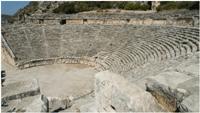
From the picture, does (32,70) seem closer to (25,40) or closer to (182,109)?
(25,40)

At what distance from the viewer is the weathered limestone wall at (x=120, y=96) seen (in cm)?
299

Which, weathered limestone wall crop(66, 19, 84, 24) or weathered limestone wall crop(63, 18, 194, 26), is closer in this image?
weathered limestone wall crop(63, 18, 194, 26)

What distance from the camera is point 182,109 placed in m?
2.87

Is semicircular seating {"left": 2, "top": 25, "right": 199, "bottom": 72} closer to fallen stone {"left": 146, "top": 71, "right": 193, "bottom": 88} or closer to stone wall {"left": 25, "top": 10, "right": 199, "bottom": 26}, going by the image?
stone wall {"left": 25, "top": 10, "right": 199, "bottom": 26}

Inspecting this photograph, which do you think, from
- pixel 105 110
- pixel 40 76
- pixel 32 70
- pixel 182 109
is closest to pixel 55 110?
pixel 105 110

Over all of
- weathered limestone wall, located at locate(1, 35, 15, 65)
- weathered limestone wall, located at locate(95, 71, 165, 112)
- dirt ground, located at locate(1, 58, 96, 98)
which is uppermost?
weathered limestone wall, located at locate(95, 71, 165, 112)

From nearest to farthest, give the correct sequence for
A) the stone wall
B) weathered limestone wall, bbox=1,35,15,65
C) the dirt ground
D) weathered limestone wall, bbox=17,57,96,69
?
the dirt ground → weathered limestone wall, bbox=17,57,96,69 → weathered limestone wall, bbox=1,35,15,65 → the stone wall

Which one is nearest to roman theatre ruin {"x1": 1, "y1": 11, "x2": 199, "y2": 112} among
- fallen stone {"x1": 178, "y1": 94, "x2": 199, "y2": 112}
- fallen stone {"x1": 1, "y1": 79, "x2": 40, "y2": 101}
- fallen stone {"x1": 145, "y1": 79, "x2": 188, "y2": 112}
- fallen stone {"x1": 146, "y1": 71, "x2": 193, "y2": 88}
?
fallen stone {"x1": 1, "y1": 79, "x2": 40, "y2": 101}

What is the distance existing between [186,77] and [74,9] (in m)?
33.7

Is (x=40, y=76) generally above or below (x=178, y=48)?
below

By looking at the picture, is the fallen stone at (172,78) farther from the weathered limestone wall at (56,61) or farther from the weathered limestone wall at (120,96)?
the weathered limestone wall at (56,61)

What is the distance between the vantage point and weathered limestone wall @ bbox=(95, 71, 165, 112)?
2994 mm

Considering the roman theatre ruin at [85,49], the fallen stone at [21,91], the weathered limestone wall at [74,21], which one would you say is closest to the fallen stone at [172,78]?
the roman theatre ruin at [85,49]

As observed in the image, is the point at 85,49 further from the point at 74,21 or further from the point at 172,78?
the point at 172,78
